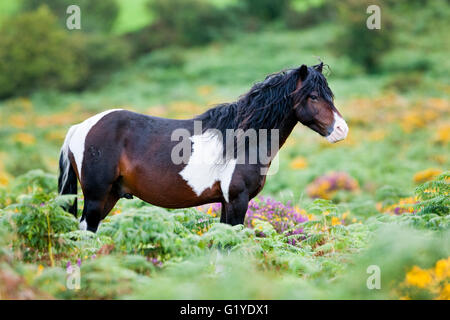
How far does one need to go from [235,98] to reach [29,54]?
1814cm

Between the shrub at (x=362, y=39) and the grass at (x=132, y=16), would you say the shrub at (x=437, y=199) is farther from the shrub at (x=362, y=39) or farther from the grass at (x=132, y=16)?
the grass at (x=132, y=16)

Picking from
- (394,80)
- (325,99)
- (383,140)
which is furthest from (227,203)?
(394,80)

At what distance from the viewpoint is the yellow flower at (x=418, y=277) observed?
3.91 m

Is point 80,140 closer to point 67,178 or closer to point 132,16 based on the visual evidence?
point 67,178

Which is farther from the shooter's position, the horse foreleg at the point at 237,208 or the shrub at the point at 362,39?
the shrub at the point at 362,39

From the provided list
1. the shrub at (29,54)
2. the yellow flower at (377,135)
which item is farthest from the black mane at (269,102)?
the shrub at (29,54)

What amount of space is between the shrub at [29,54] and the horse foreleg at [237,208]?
33158mm

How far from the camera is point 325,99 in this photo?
5250mm

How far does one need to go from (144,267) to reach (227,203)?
4.58 ft

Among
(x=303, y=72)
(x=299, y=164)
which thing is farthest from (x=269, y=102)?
(x=299, y=164)

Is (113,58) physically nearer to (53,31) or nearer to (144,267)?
(53,31)

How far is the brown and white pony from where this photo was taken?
203 inches

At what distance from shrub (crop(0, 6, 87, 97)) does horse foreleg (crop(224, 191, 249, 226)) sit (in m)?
33.2

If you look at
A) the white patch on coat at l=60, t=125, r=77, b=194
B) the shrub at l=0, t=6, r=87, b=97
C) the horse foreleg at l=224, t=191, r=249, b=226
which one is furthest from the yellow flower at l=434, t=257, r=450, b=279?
the shrub at l=0, t=6, r=87, b=97
